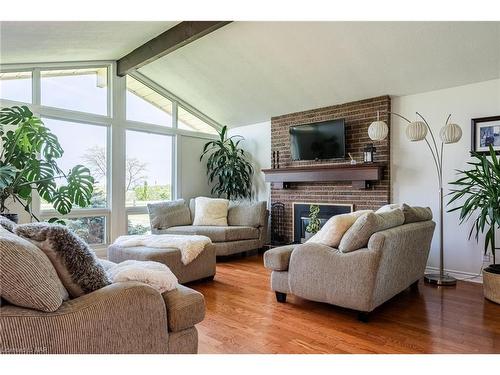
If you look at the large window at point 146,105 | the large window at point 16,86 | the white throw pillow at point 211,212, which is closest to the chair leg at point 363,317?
the white throw pillow at point 211,212

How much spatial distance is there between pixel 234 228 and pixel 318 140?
179 centimetres

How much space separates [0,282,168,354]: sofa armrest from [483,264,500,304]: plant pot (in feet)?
9.44

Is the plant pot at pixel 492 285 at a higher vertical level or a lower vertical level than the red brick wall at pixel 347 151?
lower

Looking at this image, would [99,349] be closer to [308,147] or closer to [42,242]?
[42,242]

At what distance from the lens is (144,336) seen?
1.45 meters

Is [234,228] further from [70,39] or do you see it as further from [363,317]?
[70,39]

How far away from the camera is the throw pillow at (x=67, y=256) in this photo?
1.40 m

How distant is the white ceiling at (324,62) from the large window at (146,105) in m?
0.26

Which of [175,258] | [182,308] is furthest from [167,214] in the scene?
[182,308]

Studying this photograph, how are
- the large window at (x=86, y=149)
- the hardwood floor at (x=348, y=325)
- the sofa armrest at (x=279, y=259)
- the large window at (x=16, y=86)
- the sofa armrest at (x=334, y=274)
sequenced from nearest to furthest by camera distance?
1. the hardwood floor at (x=348, y=325)
2. the sofa armrest at (x=334, y=274)
3. the sofa armrest at (x=279, y=259)
4. the large window at (x=16, y=86)
5. the large window at (x=86, y=149)

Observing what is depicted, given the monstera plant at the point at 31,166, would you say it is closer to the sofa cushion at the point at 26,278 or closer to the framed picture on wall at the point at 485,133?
the sofa cushion at the point at 26,278

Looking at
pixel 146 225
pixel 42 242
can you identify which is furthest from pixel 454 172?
pixel 146 225
